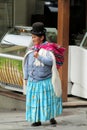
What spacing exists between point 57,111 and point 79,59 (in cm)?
208

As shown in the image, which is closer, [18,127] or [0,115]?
[18,127]

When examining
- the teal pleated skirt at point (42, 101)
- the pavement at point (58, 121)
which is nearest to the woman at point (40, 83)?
the teal pleated skirt at point (42, 101)

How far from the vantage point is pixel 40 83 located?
7195 millimetres

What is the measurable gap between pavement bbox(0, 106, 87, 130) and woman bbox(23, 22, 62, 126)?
0.28 metres

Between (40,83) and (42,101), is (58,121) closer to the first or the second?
(42,101)

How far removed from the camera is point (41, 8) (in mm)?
11102

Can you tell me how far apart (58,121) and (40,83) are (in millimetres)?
993

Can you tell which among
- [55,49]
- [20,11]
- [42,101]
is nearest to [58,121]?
[42,101]

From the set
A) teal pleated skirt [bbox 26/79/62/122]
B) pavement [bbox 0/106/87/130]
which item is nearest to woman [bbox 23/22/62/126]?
teal pleated skirt [bbox 26/79/62/122]

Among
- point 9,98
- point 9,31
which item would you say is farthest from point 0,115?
point 9,31

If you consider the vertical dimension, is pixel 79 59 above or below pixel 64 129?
above

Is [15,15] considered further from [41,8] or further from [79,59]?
[79,59]

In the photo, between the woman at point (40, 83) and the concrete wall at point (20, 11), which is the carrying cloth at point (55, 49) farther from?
the concrete wall at point (20, 11)

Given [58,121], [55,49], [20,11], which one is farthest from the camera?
[20,11]
